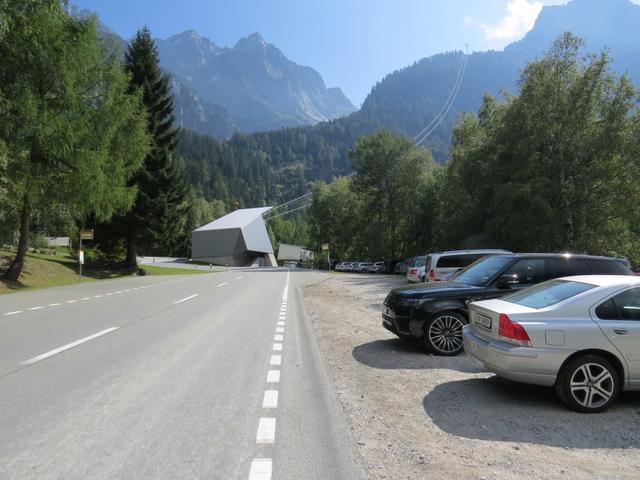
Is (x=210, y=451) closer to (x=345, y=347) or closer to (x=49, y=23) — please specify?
(x=345, y=347)

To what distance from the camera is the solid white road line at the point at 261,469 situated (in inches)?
142

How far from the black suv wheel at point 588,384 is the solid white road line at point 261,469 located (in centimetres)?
363

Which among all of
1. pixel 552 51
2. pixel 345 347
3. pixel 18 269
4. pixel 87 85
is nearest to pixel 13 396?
pixel 345 347

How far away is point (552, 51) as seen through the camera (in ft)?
107

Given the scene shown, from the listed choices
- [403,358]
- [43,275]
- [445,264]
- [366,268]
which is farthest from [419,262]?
[366,268]

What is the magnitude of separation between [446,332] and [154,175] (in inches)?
1259

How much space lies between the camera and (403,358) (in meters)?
8.42

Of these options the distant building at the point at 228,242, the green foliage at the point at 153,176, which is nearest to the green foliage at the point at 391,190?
the green foliage at the point at 153,176

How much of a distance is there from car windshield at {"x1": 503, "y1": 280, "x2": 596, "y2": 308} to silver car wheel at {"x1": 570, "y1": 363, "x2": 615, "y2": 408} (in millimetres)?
839

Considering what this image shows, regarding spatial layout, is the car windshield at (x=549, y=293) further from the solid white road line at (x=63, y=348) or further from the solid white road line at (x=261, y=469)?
the solid white road line at (x=63, y=348)

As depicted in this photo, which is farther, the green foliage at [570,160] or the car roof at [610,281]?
the green foliage at [570,160]

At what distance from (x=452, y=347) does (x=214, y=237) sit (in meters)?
89.7

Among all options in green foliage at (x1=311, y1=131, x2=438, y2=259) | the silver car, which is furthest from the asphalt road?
green foliage at (x1=311, y1=131, x2=438, y2=259)

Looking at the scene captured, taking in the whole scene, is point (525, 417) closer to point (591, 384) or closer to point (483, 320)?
point (591, 384)
